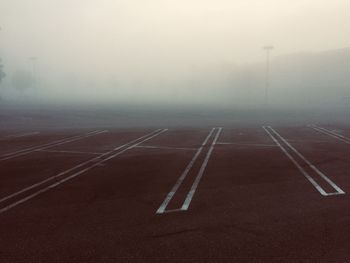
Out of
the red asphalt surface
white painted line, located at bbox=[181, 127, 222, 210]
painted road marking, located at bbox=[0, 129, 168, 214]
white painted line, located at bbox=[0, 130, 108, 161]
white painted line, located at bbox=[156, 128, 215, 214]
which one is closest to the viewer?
the red asphalt surface

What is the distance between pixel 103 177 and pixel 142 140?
1015cm

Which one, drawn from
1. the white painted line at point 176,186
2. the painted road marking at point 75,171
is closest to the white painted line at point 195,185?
the white painted line at point 176,186

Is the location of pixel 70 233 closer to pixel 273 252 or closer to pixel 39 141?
pixel 273 252

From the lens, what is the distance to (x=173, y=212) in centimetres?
808

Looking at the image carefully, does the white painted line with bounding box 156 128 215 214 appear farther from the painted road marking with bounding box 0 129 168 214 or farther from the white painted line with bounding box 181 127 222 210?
the painted road marking with bounding box 0 129 168 214

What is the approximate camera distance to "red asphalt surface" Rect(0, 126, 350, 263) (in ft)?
20.0

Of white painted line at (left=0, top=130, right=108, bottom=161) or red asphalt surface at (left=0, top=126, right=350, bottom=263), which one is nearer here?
red asphalt surface at (left=0, top=126, right=350, bottom=263)

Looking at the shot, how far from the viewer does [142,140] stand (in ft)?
71.6

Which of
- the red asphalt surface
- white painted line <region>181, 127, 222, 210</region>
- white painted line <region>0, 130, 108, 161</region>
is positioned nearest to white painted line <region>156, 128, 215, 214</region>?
the red asphalt surface

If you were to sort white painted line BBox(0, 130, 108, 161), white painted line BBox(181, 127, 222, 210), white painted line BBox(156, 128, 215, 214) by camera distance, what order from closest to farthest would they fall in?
white painted line BBox(156, 128, 215, 214) < white painted line BBox(181, 127, 222, 210) < white painted line BBox(0, 130, 108, 161)

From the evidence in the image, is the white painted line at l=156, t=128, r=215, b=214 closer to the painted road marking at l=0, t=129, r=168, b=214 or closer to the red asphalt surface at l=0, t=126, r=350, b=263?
the red asphalt surface at l=0, t=126, r=350, b=263

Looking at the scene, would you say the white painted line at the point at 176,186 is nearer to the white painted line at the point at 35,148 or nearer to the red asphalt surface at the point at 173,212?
the red asphalt surface at the point at 173,212

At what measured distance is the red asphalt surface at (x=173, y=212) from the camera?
610cm

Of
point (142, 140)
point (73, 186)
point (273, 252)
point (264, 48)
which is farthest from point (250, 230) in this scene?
point (264, 48)
